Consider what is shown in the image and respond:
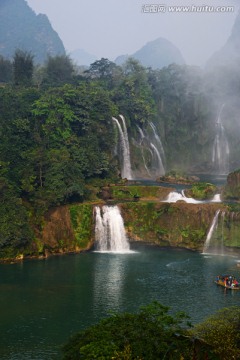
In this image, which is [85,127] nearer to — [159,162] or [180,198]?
[180,198]

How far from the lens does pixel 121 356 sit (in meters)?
18.2

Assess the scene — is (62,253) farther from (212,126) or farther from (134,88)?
(212,126)

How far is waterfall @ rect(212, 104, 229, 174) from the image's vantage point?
80438mm

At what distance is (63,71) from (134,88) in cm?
1189

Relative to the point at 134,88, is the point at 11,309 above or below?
below

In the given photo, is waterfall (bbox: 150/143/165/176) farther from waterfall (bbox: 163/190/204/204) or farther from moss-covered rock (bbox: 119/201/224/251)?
moss-covered rock (bbox: 119/201/224/251)

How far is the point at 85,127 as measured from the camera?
192 ft

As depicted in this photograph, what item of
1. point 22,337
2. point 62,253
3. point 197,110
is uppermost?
point 197,110

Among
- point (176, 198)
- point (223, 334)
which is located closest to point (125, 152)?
point (176, 198)

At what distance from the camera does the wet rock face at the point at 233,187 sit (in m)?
51.8

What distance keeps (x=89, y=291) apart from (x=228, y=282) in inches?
383

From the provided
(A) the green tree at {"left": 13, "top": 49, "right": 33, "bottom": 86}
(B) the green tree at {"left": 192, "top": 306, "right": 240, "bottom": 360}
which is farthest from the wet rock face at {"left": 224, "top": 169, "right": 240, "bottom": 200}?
(A) the green tree at {"left": 13, "top": 49, "right": 33, "bottom": 86}

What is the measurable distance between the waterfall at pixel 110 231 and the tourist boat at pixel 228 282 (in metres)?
12.0

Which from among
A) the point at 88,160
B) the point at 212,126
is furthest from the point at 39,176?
the point at 212,126
